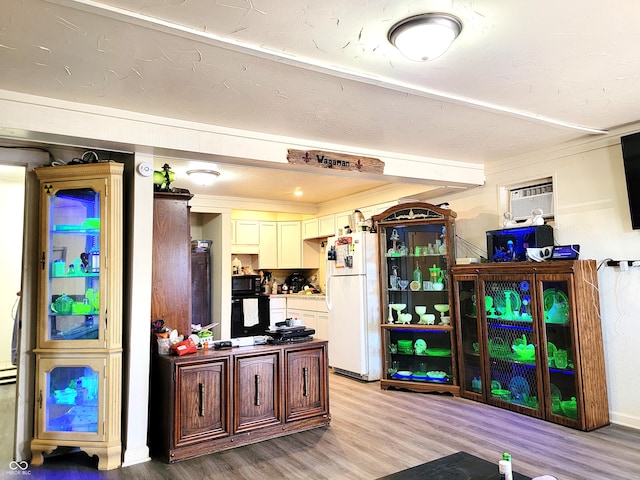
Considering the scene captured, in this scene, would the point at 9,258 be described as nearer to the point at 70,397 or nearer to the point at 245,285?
the point at 245,285

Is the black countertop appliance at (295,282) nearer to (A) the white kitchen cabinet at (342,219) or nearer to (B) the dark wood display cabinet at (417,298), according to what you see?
(A) the white kitchen cabinet at (342,219)

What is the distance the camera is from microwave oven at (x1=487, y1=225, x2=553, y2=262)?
3.89 m

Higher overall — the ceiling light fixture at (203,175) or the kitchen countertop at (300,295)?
the ceiling light fixture at (203,175)

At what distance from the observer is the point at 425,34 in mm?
1910

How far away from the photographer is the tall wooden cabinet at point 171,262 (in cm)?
346

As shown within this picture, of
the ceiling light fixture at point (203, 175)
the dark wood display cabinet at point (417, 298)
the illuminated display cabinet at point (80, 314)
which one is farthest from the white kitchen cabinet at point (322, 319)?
the illuminated display cabinet at point (80, 314)

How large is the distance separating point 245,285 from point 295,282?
1088 mm

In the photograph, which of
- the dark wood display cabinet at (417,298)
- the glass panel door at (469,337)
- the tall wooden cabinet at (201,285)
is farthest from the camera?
the tall wooden cabinet at (201,285)

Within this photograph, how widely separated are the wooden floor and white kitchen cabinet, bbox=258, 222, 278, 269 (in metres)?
3.59

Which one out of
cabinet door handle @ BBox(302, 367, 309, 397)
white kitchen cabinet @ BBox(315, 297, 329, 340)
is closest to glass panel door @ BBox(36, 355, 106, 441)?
cabinet door handle @ BBox(302, 367, 309, 397)

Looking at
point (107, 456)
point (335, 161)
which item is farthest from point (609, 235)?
point (107, 456)

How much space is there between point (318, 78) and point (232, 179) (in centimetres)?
282

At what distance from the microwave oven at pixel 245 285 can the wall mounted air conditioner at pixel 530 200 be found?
3941mm

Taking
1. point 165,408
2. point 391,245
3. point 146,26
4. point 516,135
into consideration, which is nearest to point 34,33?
point 146,26
